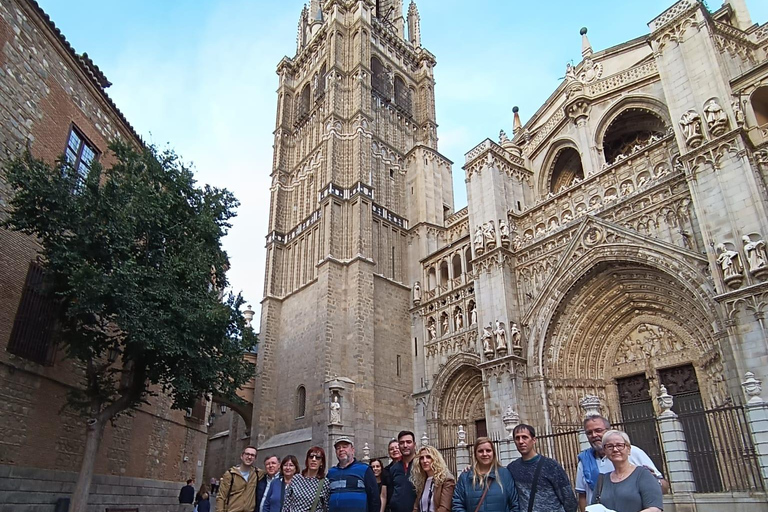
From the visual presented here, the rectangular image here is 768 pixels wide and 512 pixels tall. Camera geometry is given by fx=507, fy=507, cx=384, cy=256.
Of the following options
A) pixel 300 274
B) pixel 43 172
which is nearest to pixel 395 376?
pixel 300 274

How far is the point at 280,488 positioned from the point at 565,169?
2001 centimetres

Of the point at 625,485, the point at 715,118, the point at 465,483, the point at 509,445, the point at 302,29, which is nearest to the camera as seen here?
the point at 625,485

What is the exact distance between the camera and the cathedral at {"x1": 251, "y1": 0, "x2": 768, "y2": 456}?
1421cm

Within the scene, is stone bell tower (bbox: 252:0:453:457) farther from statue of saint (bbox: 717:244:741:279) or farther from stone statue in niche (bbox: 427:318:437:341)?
statue of saint (bbox: 717:244:741:279)

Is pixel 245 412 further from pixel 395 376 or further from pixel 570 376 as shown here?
pixel 570 376

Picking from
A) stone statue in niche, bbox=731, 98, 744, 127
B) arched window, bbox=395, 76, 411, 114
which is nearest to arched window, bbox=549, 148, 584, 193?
stone statue in niche, bbox=731, 98, 744, 127

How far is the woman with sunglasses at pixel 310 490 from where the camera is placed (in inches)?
207

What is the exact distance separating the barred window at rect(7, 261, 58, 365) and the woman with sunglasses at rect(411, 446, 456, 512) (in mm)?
10257

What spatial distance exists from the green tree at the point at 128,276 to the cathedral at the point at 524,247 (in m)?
8.76

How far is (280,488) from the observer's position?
5.64 metres

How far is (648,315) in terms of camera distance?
1647cm

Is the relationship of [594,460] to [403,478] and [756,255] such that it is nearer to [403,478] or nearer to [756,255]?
[403,478]

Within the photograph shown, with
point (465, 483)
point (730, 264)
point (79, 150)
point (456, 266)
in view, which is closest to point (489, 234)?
point (456, 266)

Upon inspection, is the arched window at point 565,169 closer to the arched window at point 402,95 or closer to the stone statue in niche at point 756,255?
the stone statue in niche at point 756,255
